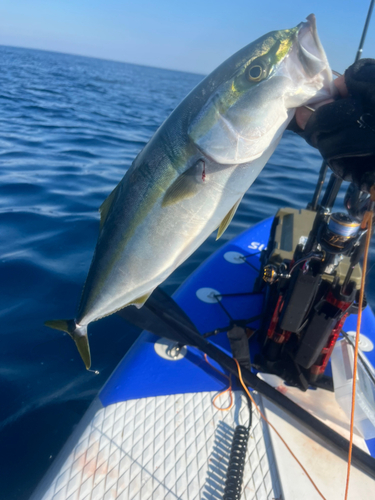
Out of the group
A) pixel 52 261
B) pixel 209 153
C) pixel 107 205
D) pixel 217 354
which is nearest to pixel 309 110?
pixel 209 153

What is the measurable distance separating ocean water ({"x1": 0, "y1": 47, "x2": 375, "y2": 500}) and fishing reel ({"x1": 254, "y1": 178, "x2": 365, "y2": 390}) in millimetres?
1767

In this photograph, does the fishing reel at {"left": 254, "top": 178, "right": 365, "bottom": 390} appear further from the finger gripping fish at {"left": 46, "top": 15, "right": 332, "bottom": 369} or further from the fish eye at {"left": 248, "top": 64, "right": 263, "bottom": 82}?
the fish eye at {"left": 248, "top": 64, "right": 263, "bottom": 82}

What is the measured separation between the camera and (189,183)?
1640 millimetres

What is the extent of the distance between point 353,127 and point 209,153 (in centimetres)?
65

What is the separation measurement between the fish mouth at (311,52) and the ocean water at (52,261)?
249 cm

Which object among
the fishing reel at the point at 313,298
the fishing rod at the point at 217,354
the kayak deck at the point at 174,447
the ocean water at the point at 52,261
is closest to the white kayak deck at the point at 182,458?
the kayak deck at the point at 174,447

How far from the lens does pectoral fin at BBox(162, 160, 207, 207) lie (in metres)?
1.64

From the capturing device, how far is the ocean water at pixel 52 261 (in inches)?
114

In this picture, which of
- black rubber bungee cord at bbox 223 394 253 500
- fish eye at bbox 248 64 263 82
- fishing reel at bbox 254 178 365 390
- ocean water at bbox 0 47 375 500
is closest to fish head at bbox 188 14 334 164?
fish eye at bbox 248 64 263 82

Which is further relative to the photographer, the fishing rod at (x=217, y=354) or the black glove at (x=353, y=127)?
the fishing rod at (x=217, y=354)

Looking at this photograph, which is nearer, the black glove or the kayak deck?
the black glove

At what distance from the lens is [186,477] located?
2.06m

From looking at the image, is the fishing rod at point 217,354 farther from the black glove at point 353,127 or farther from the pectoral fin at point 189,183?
the black glove at point 353,127

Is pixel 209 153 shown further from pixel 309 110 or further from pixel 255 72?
pixel 309 110
